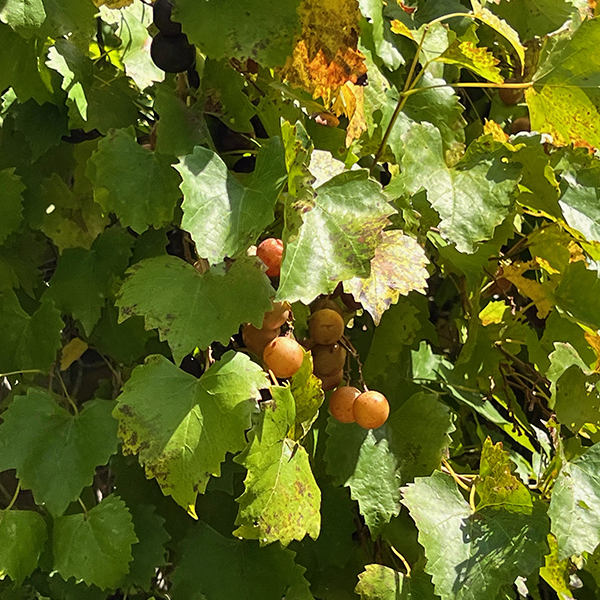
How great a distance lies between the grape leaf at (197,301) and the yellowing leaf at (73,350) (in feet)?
1.11

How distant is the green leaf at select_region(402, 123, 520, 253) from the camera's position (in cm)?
86

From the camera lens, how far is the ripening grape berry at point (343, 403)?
2.74 ft

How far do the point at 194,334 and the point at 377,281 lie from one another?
0.65 ft

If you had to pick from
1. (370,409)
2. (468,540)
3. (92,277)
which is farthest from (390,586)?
(92,277)

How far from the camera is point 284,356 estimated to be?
75cm

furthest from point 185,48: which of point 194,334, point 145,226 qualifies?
point 194,334

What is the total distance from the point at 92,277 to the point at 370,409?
40 cm

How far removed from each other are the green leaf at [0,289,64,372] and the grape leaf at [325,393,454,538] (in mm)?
372

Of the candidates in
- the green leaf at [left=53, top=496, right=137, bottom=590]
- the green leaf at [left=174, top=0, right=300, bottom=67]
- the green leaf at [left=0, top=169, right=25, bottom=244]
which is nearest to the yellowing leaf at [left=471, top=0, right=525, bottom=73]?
the green leaf at [left=174, top=0, right=300, bottom=67]

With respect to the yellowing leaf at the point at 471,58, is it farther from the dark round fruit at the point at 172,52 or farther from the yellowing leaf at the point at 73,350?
the yellowing leaf at the point at 73,350

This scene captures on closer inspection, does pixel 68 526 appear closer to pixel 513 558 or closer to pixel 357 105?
pixel 513 558

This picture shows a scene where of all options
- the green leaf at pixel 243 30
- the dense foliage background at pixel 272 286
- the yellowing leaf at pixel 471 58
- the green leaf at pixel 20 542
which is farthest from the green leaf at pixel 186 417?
the yellowing leaf at pixel 471 58

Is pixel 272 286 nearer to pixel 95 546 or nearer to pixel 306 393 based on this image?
pixel 306 393

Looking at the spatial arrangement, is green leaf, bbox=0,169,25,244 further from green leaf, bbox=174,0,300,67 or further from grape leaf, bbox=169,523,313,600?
grape leaf, bbox=169,523,313,600
